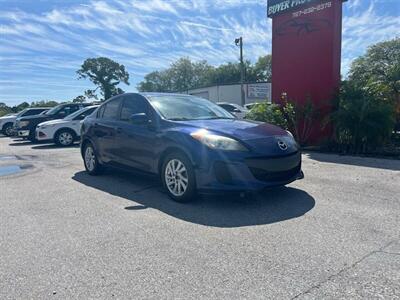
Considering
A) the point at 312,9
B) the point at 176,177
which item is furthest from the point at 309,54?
the point at 176,177

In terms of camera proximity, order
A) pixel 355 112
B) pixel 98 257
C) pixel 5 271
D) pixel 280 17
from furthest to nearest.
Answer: pixel 280 17, pixel 355 112, pixel 98 257, pixel 5 271

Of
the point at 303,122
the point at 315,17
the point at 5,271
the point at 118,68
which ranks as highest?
the point at 118,68

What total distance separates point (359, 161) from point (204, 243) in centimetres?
556

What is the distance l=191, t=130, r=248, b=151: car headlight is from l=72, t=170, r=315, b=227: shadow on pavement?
81 cm

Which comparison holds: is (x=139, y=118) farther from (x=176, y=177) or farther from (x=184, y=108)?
(x=176, y=177)

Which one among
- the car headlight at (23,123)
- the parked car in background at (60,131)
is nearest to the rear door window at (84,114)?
the parked car in background at (60,131)

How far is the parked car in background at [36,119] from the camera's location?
1675 centimetres

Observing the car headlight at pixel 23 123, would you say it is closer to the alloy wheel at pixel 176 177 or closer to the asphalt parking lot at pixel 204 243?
the asphalt parking lot at pixel 204 243

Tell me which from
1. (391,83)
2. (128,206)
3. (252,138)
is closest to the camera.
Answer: (252,138)

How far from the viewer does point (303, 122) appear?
1053 centimetres

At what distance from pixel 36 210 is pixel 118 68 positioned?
81.3 meters

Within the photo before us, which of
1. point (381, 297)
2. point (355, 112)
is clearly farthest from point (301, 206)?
point (355, 112)

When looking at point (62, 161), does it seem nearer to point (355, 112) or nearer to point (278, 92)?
point (278, 92)

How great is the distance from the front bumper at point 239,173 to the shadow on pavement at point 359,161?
11.8ft
